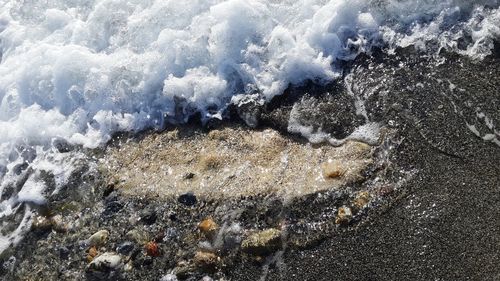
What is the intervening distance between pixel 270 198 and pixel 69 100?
340 centimetres

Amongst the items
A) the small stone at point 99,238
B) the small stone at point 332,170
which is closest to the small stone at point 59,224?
the small stone at point 99,238

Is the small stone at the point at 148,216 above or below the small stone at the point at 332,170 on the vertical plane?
below

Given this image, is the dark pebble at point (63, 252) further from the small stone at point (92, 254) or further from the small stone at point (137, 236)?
the small stone at point (137, 236)

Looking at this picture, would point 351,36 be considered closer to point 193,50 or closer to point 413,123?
point 413,123

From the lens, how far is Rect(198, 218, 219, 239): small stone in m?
5.19

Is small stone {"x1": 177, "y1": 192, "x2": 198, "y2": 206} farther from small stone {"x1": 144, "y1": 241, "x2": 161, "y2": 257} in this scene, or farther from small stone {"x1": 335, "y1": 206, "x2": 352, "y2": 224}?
small stone {"x1": 335, "y1": 206, "x2": 352, "y2": 224}

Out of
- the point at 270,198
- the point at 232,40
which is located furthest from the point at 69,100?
the point at 270,198

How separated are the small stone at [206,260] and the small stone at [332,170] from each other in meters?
1.38

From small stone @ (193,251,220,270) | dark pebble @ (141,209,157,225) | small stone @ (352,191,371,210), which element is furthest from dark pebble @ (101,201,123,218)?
small stone @ (352,191,371,210)

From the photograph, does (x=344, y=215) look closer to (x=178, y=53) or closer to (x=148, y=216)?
(x=148, y=216)

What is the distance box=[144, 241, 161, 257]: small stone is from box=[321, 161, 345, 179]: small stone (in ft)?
6.07

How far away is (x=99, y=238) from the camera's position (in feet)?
18.0

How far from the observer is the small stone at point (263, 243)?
493cm

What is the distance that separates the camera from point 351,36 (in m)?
6.34
